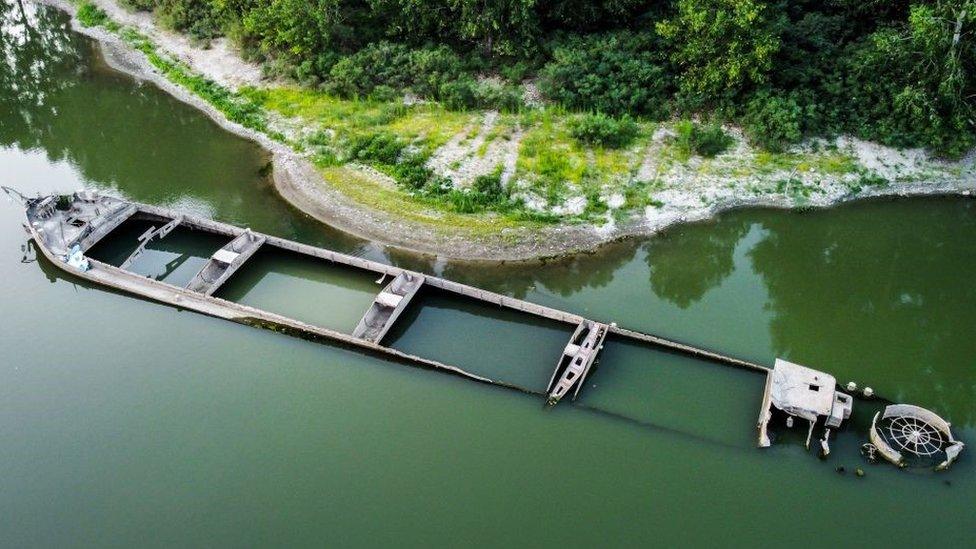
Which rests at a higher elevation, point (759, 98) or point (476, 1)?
point (476, 1)

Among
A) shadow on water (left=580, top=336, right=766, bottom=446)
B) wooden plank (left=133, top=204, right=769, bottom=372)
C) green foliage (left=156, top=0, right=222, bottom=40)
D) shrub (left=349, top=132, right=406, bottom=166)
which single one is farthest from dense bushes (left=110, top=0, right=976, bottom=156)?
shadow on water (left=580, top=336, right=766, bottom=446)

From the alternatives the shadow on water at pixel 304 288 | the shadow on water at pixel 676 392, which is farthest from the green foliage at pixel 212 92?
the shadow on water at pixel 676 392

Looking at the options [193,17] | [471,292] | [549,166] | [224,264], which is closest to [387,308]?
[471,292]

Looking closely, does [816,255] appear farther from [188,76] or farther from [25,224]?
[188,76]

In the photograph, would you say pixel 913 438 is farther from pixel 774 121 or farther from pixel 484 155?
pixel 484 155

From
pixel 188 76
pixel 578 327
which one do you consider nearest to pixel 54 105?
pixel 188 76

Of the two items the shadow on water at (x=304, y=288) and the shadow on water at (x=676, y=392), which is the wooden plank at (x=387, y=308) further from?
the shadow on water at (x=676, y=392)
